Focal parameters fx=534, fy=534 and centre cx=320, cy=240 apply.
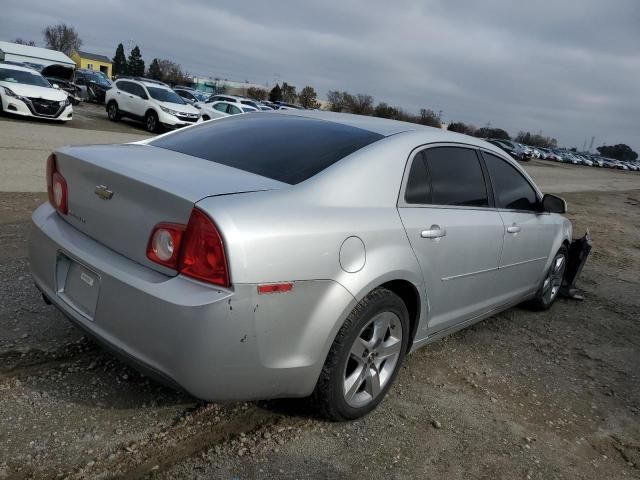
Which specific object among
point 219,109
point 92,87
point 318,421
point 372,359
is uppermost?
point 219,109

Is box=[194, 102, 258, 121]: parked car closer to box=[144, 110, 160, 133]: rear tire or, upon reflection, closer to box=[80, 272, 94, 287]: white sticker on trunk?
box=[144, 110, 160, 133]: rear tire

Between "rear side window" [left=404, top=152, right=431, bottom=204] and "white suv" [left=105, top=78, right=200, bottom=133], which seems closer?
"rear side window" [left=404, top=152, right=431, bottom=204]

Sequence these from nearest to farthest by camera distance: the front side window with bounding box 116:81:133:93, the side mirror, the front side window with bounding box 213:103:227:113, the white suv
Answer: the side mirror
the white suv
the front side window with bounding box 116:81:133:93
the front side window with bounding box 213:103:227:113

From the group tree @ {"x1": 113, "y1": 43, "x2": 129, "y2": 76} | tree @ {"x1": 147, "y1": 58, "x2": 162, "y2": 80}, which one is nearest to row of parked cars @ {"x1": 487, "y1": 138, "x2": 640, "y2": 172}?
tree @ {"x1": 147, "y1": 58, "x2": 162, "y2": 80}

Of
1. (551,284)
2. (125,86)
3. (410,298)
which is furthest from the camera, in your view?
(125,86)

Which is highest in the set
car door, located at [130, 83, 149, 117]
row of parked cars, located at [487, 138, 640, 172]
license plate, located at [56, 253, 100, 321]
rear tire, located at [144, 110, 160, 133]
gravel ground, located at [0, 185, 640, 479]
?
row of parked cars, located at [487, 138, 640, 172]

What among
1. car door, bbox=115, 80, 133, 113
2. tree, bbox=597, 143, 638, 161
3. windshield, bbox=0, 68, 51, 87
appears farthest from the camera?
tree, bbox=597, 143, 638, 161

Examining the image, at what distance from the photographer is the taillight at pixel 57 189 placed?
9.20 ft

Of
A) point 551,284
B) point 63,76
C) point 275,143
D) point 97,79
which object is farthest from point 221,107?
point 275,143

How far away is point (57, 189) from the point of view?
2.88 meters

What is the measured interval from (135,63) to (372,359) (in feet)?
335

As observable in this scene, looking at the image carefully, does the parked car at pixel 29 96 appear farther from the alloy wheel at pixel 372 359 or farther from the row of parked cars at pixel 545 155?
the row of parked cars at pixel 545 155

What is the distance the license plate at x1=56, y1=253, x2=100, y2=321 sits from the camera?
2434mm

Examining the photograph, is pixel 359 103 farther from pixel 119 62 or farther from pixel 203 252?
pixel 203 252
